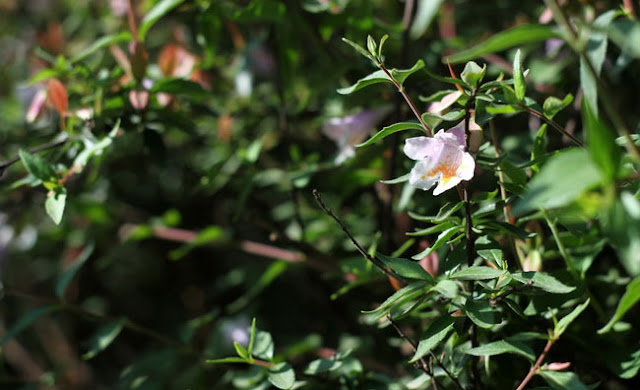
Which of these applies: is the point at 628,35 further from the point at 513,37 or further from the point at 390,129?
the point at 390,129

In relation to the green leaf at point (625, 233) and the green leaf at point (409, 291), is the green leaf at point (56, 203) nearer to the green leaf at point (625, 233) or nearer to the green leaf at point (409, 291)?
the green leaf at point (409, 291)

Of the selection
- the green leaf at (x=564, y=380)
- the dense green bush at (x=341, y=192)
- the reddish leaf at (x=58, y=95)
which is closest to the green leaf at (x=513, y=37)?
the dense green bush at (x=341, y=192)

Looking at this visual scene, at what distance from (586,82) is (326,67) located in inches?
21.9

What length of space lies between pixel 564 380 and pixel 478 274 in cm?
15

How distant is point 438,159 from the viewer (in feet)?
2.05

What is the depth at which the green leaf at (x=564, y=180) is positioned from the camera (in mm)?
413

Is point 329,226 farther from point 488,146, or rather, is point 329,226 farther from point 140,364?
point 488,146

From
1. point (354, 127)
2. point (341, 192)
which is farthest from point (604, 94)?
point (341, 192)

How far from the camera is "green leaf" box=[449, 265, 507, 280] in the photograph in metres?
0.59

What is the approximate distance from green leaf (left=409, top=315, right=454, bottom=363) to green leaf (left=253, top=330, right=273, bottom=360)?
223mm

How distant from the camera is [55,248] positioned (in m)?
1.85

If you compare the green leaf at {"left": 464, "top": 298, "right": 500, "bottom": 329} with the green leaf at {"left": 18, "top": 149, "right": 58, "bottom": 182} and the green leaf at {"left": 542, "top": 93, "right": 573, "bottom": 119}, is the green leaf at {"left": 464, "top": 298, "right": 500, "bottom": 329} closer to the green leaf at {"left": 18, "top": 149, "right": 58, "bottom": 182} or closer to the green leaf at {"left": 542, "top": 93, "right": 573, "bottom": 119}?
the green leaf at {"left": 542, "top": 93, "right": 573, "bottom": 119}

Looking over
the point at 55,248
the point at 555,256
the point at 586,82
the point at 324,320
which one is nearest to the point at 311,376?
the point at 555,256

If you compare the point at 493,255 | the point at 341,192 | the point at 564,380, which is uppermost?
the point at 493,255
